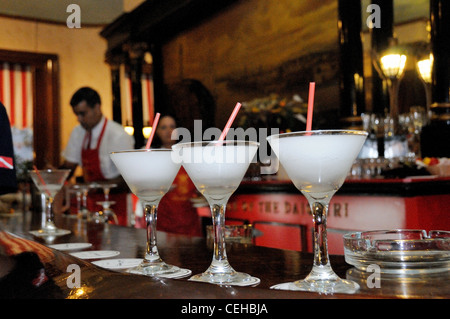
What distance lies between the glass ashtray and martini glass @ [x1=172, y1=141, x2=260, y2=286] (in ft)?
0.63

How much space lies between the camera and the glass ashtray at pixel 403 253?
2.52 feet

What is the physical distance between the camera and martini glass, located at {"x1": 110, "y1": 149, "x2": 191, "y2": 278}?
96 cm

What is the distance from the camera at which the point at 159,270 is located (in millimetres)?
892

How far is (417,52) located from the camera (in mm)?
5461

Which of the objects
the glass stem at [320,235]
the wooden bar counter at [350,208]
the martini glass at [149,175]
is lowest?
the wooden bar counter at [350,208]

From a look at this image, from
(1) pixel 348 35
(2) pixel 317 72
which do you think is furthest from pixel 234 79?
(1) pixel 348 35

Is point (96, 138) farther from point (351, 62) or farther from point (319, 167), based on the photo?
point (319, 167)

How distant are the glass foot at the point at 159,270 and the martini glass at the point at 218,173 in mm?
68

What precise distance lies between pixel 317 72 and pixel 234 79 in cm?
146

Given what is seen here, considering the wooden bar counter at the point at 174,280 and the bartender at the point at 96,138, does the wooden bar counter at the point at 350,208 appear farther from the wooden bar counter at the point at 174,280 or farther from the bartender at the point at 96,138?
the bartender at the point at 96,138

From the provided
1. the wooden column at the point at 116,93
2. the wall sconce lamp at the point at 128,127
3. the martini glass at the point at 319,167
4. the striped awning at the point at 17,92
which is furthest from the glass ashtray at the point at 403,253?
the striped awning at the point at 17,92

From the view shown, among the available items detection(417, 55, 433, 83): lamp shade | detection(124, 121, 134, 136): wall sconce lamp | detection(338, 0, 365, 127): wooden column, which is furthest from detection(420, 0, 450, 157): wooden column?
detection(124, 121, 134, 136): wall sconce lamp

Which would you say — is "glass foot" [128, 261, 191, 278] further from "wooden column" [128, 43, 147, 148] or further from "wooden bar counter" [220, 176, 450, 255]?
"wooden column" [128, 43, 147, 148]
